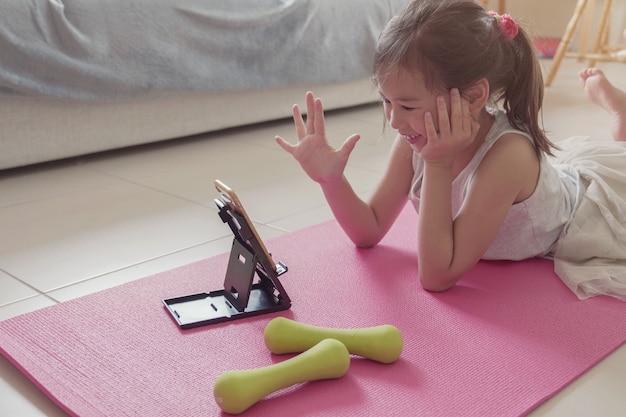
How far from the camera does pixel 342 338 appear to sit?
904 millimetres

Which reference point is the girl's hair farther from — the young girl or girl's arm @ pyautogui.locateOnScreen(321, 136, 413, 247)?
girl's arm @ pyautogui.locateOnScreen(321, 136, 413, 247)

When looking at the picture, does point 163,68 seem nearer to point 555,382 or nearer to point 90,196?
point 90,196

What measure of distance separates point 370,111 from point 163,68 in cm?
93

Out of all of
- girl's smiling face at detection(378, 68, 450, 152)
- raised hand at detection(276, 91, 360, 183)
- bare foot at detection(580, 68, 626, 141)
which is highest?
girl's smiling face at detection(378, 68, 450, 152)

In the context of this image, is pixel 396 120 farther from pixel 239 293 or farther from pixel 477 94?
pixel 239 293

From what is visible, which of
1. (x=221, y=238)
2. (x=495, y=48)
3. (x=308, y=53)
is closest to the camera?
(x=495, y=48)

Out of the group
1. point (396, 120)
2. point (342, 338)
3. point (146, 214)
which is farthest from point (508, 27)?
point (146, 214)

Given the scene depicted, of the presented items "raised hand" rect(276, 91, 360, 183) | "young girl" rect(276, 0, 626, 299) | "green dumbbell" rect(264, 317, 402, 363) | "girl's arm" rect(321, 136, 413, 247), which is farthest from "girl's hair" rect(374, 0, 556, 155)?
"green dumbbell" rect(264, 317, 402, 363)

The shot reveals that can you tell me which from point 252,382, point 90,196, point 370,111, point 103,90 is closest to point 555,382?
point 252,382

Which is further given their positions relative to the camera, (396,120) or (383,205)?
(383,205)

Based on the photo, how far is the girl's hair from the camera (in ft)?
3.23

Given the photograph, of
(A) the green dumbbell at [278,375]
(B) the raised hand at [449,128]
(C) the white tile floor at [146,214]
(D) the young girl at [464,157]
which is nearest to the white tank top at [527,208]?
(D) the young girl at [464,157]

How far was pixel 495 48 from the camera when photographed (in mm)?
1024

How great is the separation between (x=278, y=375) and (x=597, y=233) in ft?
2.14
